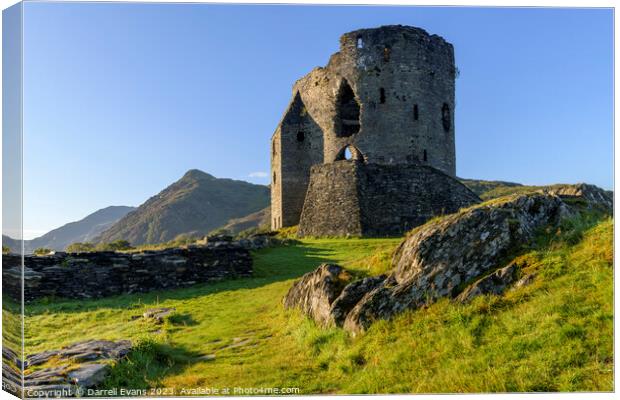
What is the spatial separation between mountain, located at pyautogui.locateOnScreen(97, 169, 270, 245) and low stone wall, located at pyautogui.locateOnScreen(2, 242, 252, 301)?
49554mm

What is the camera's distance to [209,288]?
1560 centimetres

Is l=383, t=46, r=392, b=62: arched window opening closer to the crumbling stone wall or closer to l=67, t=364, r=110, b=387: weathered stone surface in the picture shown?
the crumbling stone wall

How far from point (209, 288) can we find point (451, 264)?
8.92 meters

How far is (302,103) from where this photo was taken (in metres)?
37.2

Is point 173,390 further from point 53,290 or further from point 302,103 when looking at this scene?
point 302,103

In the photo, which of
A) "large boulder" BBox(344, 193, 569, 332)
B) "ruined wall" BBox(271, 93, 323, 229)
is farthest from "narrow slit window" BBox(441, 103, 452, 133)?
"large boulder" BBox(344, 193, 569, 332)

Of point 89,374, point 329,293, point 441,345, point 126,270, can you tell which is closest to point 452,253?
point 441,345

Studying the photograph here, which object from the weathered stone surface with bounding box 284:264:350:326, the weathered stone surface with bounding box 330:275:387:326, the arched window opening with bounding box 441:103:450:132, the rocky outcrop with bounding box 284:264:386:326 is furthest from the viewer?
the arched window opening with bounding box 441:103:450:132

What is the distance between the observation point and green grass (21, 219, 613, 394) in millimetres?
6234

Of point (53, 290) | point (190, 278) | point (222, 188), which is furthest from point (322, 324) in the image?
point (222, 188)

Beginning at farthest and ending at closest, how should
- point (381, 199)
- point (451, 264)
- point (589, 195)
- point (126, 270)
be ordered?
point (381, 199) → point (126, 270) → point (589, 195) → point (451, 264)

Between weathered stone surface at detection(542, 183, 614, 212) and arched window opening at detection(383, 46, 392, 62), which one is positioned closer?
weathered stone surface at detection(542, 183, 614, 212)

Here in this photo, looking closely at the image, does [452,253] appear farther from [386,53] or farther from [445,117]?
[445,117]

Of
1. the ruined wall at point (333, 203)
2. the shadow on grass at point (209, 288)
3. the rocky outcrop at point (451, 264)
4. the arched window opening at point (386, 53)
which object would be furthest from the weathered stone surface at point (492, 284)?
the arched window opening at point (386, 53)
